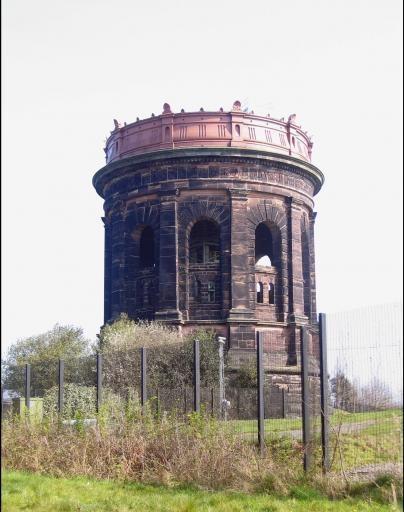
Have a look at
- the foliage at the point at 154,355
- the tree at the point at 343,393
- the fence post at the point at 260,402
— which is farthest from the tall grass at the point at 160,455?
the foliage at the point at 154,355

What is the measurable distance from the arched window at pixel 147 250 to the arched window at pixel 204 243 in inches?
71.1

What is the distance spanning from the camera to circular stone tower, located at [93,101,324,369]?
1241 inches

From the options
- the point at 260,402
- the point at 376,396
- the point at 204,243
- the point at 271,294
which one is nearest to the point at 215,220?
the point at 204,243

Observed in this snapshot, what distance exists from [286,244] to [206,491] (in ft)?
78.3

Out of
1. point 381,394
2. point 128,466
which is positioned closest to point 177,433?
point 128,466

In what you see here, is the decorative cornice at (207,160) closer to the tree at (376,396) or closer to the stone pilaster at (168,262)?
the stone pilaster at (168,262)

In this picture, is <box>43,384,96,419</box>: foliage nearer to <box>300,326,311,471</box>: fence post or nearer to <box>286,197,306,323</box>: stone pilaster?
<box>300,326,311,471</box>: fence post

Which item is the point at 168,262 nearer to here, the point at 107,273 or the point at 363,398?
the point at 107,273

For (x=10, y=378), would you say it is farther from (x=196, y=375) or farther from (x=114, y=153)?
(x=196, y=375)

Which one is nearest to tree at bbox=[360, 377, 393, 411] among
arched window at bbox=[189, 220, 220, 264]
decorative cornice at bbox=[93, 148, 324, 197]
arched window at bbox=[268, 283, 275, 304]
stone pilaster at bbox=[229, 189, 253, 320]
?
stone pilaster at bbox=[229, 189, 253, 320]

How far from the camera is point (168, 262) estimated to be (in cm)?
3169

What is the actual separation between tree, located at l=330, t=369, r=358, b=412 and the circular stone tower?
66.8 ft

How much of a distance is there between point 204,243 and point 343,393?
81.3 ft

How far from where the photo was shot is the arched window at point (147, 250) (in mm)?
34575
